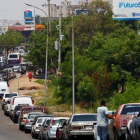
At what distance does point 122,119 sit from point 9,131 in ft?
62.2

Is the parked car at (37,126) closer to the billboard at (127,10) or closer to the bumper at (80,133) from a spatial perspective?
the bumper at (80,133)

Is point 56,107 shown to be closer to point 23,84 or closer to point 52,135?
point 52,135

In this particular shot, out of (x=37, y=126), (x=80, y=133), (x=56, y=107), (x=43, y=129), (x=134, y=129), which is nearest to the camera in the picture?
(x=134, y=129)

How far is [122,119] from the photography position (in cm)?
1761

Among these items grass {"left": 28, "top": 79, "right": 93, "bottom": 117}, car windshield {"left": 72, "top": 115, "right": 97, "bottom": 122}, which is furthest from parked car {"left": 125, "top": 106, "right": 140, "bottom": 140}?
grass {"left": 28, "top": 79, "right": 93, "bottom": 117}

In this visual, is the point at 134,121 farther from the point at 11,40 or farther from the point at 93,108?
the point at 11,40

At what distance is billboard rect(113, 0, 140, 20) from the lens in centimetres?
6625

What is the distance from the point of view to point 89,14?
277 ft

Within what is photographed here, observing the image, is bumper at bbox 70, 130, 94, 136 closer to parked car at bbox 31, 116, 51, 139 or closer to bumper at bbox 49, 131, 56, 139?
bumper at bbox 49, 131, 56, 139

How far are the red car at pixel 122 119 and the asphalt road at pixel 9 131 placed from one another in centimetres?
1278

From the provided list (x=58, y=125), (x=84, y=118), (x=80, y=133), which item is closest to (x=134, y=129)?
(x=80, y=133)

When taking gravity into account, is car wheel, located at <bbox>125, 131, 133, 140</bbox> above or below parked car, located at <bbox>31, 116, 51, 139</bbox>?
above

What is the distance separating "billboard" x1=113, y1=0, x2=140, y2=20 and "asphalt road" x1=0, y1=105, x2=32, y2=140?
23.4 meters

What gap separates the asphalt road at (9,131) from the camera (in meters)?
30.8
